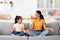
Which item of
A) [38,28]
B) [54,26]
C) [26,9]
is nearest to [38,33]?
[38,28]

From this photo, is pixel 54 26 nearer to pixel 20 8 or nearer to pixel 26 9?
pixel 26 9

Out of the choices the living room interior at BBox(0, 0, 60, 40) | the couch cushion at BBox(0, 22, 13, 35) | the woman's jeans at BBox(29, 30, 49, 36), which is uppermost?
the living room interior at BBox(0, 0, 60, 40)

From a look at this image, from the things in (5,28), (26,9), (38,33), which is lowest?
(38,33)

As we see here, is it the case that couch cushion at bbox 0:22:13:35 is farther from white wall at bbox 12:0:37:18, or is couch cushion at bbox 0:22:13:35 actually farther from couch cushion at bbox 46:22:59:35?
white wall at bbox 12:0:37:18

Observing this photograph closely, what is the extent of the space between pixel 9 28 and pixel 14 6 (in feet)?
4.67

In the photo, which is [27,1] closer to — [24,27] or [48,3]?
[48,3]

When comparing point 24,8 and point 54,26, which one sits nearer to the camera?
point 54,26

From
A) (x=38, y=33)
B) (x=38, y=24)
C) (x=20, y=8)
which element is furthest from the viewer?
(x=20, y=8)

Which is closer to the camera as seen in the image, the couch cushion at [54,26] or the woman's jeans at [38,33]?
the woman's jeans at [38,33]

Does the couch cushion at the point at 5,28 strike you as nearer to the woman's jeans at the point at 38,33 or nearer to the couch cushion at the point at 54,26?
the woman's jeans at the point at 38,33

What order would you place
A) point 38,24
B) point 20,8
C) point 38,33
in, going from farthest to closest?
point 20,8 → point 38,24 → point 38,33

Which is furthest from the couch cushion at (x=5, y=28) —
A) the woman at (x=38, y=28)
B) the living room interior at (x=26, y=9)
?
the living room interior at (x=26, y=9)

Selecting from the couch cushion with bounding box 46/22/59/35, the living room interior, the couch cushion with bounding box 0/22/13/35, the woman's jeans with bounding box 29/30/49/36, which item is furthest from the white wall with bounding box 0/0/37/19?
the woman's jeans with bounding box 29/30/49/36

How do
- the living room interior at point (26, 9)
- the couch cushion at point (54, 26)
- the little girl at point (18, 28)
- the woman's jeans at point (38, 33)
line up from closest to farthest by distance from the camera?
the woman's jeans at point (38, 33) < the little girl at point (18, 28) < the couch cushion at point (54, 26) < the living room interior at point (26, 9)
